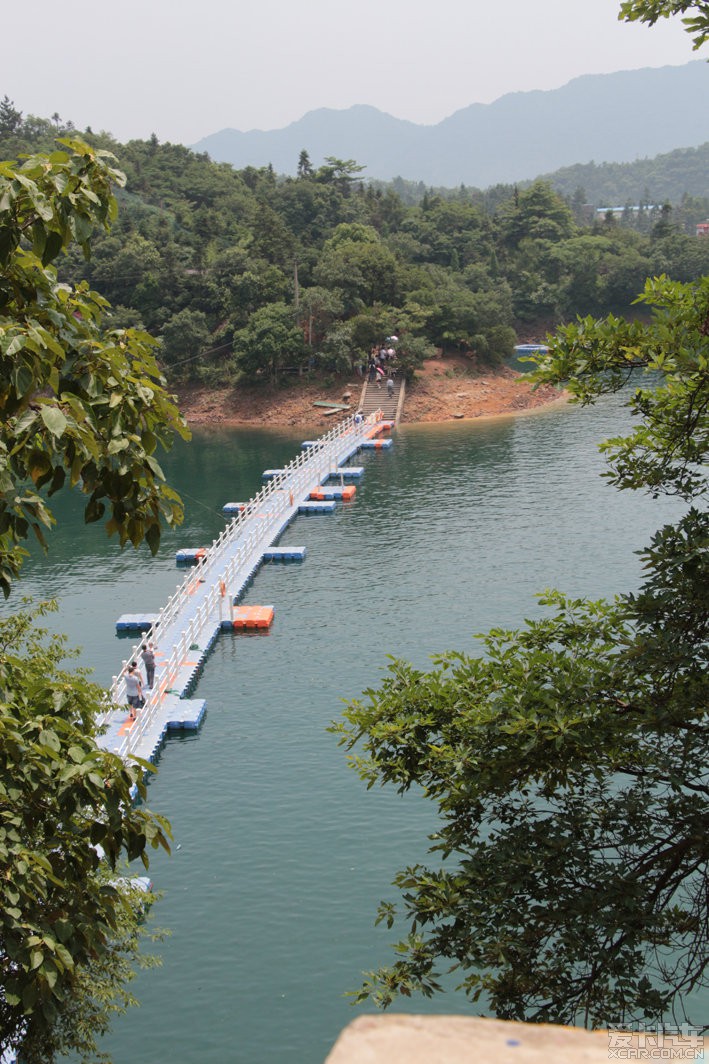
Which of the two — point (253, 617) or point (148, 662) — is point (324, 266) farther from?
point (148, 662)

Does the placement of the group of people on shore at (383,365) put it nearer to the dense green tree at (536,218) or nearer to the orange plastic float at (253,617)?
the dense green tree at (536,218)

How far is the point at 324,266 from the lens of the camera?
67.8 metres

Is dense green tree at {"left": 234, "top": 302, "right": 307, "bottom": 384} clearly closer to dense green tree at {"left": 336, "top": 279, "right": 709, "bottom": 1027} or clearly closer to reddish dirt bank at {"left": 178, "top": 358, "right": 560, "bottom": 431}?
reddish dirt bank at {"left": 178, "top": 358, "right": 560, "bottom": 431}

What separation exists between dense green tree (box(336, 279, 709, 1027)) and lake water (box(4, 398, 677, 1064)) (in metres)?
4.88

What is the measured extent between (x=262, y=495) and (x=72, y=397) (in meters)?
37.1

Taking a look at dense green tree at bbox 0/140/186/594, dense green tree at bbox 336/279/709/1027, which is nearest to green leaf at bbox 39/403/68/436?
dense green tree at bbox 0/140/186/594

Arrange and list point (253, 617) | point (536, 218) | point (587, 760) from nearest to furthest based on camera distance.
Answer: point (587, 760) → point (253, 617) → point (536, 218)

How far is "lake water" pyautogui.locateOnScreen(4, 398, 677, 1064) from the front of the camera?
14.4 metres

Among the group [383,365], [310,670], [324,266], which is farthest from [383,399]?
[310,670]

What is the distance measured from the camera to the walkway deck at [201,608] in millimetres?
22391

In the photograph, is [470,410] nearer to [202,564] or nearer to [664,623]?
[202,564]

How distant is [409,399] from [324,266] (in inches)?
450

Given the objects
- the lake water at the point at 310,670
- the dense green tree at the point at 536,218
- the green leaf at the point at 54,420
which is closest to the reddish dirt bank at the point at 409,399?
the lake water at the point at 310,670

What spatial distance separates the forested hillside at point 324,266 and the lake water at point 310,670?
1505 cm
